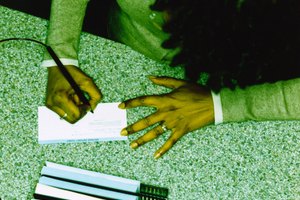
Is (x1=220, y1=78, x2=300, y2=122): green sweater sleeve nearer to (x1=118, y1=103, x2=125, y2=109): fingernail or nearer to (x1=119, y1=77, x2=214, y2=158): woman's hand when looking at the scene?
(x1=119, y1=77, x2=214, y2=158): woman's hand

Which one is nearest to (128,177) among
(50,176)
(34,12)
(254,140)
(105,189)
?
(105,189)

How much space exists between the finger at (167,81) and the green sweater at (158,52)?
0.08 m

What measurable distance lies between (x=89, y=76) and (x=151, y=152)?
0.25 m

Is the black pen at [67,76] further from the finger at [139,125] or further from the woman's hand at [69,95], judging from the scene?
the finger at [139,125]

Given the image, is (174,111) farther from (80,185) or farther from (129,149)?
(80,185)

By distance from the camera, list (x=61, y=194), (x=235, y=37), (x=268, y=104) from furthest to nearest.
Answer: (x=268, y=104) < (x=61, y=194) < (x=235, y=37)

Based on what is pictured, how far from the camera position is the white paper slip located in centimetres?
89

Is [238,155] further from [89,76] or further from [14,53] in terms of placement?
[14,53]

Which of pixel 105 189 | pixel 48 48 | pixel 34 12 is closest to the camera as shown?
pixel 105 189

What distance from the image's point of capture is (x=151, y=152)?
90 centimetres

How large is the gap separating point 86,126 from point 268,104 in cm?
47

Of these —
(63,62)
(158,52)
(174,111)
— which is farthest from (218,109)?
(63,62)

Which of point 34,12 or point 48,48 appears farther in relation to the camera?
point 34,12

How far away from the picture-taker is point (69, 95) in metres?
0.96
